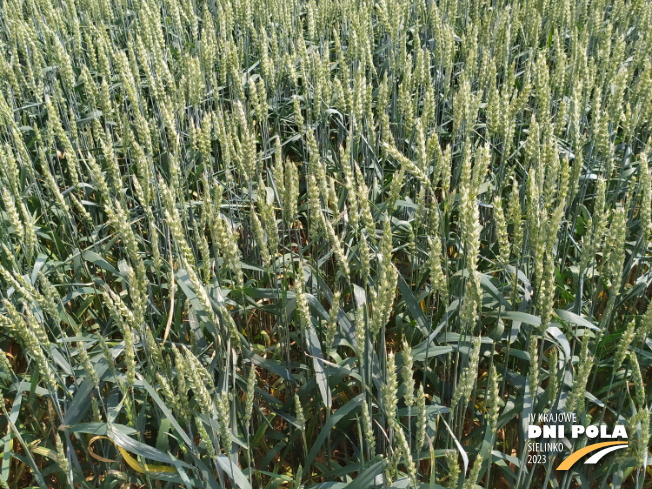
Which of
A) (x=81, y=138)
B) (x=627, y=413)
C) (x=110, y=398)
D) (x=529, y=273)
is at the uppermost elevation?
(x=81, y=138)

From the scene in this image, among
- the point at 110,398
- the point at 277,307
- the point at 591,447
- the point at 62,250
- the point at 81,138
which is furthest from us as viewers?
the point at 81,138

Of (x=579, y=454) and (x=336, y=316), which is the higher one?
(x=336, y=316)

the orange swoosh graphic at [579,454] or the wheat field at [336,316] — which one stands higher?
the wheat field at [336,316]

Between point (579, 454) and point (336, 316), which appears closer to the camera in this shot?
point (336, 316)

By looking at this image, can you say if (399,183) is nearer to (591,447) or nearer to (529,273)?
(529,273)

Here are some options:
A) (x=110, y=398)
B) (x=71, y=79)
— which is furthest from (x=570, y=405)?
(x=71, y=79)

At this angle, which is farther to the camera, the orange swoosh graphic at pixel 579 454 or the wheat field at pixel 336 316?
the orange swoosh graphic at pixel 579 454

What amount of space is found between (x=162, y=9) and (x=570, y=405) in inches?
142

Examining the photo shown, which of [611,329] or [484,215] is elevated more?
[484,215]

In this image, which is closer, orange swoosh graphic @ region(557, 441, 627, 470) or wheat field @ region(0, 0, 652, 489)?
wheat field @ region(0, 0, 652, 489)

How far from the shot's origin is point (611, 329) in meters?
1.99

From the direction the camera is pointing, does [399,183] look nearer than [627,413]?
Yes

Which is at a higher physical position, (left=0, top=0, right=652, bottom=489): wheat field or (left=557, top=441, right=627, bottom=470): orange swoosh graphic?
(left=0, top=0, right=652, bottom=489): wheat field

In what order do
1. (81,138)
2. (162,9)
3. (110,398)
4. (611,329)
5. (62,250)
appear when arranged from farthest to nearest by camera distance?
1. (162,9)
2. (81,138)
3. (62,250)
4. (611,329)
5. (110,398)
